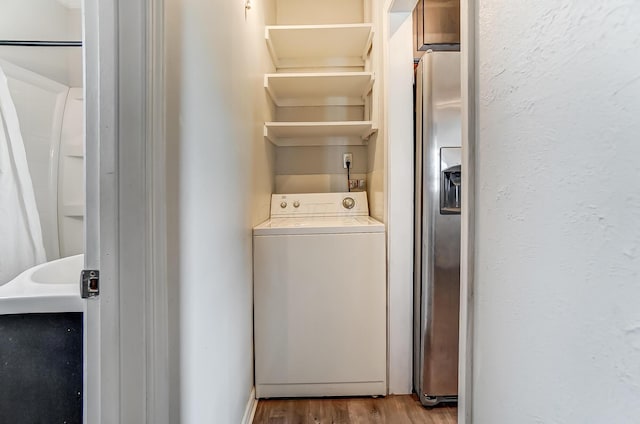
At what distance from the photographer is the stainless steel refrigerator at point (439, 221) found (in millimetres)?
1572

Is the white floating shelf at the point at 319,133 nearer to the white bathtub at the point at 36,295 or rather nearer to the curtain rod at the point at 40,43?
the curtain rod at the point at 40,43

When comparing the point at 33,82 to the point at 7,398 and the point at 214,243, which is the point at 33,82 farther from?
the point at 7,398

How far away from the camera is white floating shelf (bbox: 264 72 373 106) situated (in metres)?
1.97

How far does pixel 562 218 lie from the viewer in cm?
44

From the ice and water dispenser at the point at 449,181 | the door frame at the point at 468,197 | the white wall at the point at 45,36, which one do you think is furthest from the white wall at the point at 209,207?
the ice and water dispenser at the point at 449,181

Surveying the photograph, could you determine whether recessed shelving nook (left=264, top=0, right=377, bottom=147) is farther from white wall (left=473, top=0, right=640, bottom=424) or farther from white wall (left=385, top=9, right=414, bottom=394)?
white wall (left=473, top=0, right=640, bottom=424)

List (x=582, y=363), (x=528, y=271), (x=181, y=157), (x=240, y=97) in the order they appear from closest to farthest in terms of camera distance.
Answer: (x=582, y=363), (x=528, y=271), (x=181, y=157), (x=240, y=97)

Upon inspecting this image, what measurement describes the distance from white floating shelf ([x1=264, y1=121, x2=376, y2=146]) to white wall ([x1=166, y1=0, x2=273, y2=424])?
484 mm

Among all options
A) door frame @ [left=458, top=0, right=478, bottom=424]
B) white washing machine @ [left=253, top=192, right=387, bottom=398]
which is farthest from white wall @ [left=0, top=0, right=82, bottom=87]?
door frame @ [left=458, top=0, right=478, bottom=424]

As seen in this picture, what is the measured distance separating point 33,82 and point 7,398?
948mm

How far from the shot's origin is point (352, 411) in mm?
1607

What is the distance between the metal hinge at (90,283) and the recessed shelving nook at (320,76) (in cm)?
142

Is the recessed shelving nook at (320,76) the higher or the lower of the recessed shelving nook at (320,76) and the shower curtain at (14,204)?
the higher

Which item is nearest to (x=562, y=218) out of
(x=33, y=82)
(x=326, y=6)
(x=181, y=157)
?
(x=181, y=157)
